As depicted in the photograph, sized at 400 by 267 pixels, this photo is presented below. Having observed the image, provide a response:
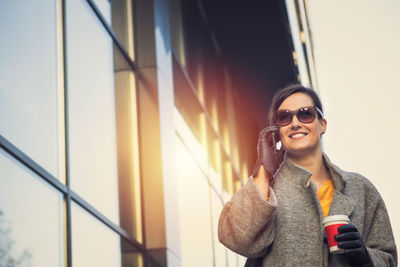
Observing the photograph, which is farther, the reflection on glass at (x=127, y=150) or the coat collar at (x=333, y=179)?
the reflection on glass at (x=127, y=150)

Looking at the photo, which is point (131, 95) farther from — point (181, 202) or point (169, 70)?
point (181, 202)

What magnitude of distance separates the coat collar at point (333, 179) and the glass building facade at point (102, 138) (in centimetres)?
166

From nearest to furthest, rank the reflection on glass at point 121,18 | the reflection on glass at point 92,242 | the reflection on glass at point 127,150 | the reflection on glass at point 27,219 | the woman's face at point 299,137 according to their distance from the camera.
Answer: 1. the woman's face at point 299,137
2. the reflection on glass at point 27,219
3. the reflection on glass at point 92,242
4. the reflection on glass at point 127,150
5. the reflection on glass at point 121,18

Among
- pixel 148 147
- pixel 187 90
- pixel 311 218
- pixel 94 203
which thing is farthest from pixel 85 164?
pixel 187 90

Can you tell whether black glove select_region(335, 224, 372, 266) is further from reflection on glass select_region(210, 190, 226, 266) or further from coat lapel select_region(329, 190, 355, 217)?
reflection on glass select_region(210, 190, 226, 266)

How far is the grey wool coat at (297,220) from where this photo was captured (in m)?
2.90

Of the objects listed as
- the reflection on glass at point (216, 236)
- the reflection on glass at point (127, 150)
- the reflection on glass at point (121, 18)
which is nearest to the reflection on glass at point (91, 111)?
the reflection on glass at point (127, 150)

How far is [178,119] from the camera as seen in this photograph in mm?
8789

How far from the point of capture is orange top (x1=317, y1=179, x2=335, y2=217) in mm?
3117

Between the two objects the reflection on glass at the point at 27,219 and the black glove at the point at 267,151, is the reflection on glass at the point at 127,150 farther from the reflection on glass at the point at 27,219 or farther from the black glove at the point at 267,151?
the black glove at the point at 267,151

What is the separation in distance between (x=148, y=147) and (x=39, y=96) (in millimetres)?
2502

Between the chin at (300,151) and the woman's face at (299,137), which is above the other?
the woman's face at (299,137)

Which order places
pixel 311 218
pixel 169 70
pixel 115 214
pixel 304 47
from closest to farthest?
1. pixel 311 218
2. pixel 115 214
3. pixel 169 70
4. pixel 304 47

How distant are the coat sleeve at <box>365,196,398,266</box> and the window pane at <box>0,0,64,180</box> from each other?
7.12 ft
